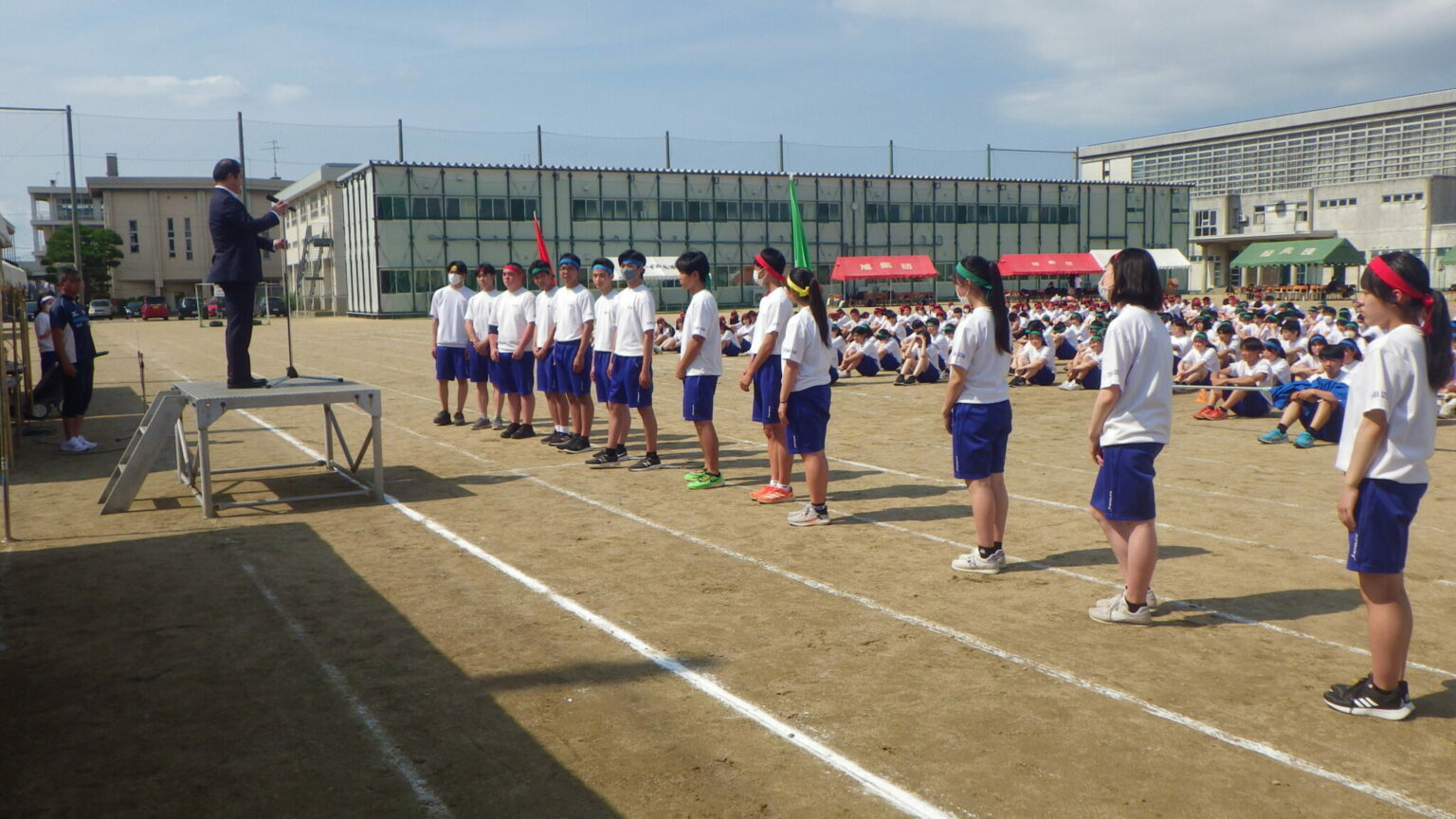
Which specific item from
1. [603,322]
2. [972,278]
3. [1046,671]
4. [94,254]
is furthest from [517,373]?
[94,254]

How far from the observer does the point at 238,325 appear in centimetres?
861

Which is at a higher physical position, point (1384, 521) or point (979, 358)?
point (979, 358)

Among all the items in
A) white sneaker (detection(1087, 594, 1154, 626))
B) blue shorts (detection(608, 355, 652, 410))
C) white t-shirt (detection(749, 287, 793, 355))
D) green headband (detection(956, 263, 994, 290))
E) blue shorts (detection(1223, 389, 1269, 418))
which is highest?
green headband (detection(956, 263, 994, 290))

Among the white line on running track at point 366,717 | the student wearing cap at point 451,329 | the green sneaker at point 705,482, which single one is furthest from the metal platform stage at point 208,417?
the student wearing cap at point 451,329

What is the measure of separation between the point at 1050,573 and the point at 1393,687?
2.32m

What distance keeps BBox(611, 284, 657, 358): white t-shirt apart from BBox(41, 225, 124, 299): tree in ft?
272

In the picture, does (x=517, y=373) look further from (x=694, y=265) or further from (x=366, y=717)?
(x=366, y=717)

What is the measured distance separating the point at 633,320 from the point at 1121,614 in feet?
18.0

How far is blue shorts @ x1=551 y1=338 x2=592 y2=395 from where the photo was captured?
10859 mm

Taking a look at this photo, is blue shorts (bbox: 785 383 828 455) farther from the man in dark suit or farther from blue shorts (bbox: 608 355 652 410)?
the man in dark suit

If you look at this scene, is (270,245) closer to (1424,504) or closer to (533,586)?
(533,586)

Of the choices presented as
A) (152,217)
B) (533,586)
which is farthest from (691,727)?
(152,217)

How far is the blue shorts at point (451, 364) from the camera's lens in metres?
13.0

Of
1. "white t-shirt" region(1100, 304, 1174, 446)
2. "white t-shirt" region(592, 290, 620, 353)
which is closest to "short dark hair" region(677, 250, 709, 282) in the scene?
"white t-shirt" region(592, 290, 620, 353)
